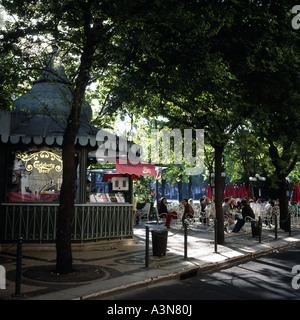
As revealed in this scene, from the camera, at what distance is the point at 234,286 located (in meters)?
7.03

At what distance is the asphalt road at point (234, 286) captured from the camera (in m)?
6.18

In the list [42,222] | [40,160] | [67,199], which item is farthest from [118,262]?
[40,160]

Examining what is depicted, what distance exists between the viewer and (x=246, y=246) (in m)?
12.3

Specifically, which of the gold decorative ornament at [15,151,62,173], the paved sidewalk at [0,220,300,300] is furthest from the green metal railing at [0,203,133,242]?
the gold decorative ornament at [15,151,62,173]

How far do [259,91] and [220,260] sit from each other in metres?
5.69

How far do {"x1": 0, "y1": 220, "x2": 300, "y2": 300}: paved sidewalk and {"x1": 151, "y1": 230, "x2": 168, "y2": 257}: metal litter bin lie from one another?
0.19 m

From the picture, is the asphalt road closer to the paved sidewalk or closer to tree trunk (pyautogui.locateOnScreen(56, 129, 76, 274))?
the paved sidewalk

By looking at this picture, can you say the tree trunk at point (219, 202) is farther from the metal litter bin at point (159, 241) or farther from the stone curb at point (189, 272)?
the metal litter bin at point (159, 241)

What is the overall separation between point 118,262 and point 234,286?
3.25 metres

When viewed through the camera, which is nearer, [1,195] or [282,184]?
[1,195]

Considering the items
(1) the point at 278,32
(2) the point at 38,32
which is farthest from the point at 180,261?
(1) the point at 278,32

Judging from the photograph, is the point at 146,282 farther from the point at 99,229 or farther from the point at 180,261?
the point at 99,229

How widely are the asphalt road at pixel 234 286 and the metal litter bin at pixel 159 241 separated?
5.97ft
